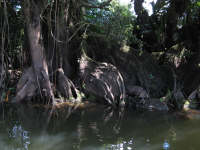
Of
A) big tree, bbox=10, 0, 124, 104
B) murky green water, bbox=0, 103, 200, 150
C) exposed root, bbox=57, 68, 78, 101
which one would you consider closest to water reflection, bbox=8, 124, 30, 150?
murky green water, bbox=0, 103, 200, 150

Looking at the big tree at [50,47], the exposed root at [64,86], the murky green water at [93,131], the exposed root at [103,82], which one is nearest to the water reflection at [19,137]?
the murky green water at [93,131]

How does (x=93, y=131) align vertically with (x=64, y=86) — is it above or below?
below

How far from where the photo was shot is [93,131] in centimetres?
480

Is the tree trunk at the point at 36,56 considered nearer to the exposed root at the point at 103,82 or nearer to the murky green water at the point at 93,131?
the murky green water at the point at 93,131

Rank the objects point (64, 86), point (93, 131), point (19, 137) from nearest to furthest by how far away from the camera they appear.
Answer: point (19, 137) < point (93, 131) < point (64, 86)

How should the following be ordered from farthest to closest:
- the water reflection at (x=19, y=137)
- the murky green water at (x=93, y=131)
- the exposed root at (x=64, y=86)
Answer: the exposed root at (x=64, y=86)
the murky green water at (x=93, y=131)
the water reflection at (x=19, y=137)

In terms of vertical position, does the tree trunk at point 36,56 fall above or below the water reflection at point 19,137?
above

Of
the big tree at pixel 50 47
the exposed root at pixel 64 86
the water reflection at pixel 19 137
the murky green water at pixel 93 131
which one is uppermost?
the big tree at pixel 50 47

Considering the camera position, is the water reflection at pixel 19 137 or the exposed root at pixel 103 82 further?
the exposed root at pixel 103 82

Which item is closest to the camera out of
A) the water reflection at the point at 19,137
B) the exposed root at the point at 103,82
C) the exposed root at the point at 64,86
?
the water reflection at the point at 19,137

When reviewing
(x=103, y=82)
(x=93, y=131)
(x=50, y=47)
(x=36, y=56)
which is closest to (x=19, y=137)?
(x=93, y=131)

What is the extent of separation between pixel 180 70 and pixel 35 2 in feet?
21.7

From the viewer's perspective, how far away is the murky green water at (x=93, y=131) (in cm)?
395

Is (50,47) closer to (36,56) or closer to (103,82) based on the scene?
(36,56)
